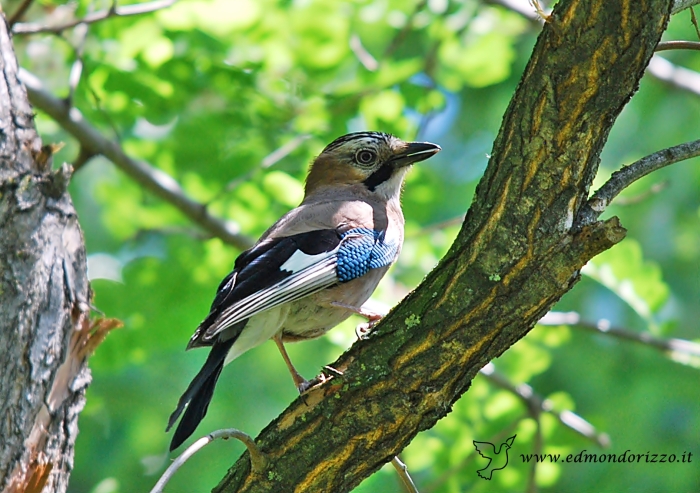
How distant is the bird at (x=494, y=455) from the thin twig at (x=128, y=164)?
2042mm

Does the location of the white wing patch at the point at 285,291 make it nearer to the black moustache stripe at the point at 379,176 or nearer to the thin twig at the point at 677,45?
the black moustache stripe at the point at 379,176

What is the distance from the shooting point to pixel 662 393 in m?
7.49

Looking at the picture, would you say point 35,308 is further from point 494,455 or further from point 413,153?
point 494,455

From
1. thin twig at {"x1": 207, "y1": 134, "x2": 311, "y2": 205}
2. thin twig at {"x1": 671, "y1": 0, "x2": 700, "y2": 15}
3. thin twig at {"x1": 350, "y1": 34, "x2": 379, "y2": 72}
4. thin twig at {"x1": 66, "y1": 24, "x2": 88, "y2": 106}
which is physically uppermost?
thin twig at {"x1": 350, "y1": 34, "x2": 379, "y2": 72}

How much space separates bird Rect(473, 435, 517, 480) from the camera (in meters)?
5.28

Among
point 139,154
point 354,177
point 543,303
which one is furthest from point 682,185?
point 543,303

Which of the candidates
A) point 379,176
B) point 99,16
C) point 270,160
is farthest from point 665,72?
point 99,16

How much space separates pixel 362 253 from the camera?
15.4 feet

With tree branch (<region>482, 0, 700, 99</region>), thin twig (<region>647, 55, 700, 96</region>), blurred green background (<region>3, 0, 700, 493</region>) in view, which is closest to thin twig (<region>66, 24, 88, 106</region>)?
blurred green background (<region>3, 0, 700, 493</region>)

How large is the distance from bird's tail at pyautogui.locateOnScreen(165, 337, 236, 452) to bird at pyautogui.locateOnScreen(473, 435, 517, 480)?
1940 mm

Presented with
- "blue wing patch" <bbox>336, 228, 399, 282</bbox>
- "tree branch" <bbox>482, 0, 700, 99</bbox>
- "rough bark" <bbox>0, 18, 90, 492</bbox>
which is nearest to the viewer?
"rough bark" <bbox>0, 18, 90, 492</bbox>

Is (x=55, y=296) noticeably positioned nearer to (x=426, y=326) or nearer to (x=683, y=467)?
(x=426, y=326)

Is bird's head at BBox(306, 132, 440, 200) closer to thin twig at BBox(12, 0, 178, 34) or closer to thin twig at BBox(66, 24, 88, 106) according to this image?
thin twig at BBox(12, 0, 178, 34)

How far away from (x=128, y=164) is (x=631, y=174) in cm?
372
